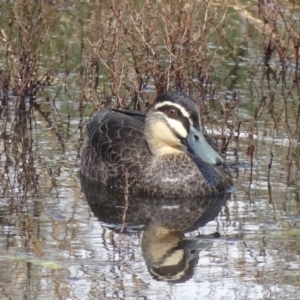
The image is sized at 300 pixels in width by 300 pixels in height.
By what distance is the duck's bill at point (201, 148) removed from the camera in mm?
8750

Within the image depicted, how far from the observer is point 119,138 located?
377 inches

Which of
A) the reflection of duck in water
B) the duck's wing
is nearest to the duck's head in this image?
the duck's wing

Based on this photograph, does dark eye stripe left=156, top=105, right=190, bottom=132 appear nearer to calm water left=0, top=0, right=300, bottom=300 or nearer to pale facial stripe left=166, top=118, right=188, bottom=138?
pale facial stripe left=166, top=118, right=188, bottom=138

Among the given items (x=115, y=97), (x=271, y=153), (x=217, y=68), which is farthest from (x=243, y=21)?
(x=271, y=153)

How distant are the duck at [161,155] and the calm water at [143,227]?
146mm


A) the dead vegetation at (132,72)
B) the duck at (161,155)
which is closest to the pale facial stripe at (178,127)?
the duck at (161,155)

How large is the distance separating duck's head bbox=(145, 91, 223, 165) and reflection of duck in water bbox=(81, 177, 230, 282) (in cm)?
40

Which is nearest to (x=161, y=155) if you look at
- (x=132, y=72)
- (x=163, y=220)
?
(x=163, y=220)

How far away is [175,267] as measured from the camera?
7316 mm

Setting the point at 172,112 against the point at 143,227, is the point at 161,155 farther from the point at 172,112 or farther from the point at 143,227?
the point at 143,227

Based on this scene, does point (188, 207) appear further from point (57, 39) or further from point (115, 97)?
point (57, 39)

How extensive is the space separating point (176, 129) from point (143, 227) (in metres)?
1.02

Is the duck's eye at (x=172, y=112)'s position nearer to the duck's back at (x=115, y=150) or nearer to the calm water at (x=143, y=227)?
the duck's back at (x=115, y=150)

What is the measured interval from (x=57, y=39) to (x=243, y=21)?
249cm
